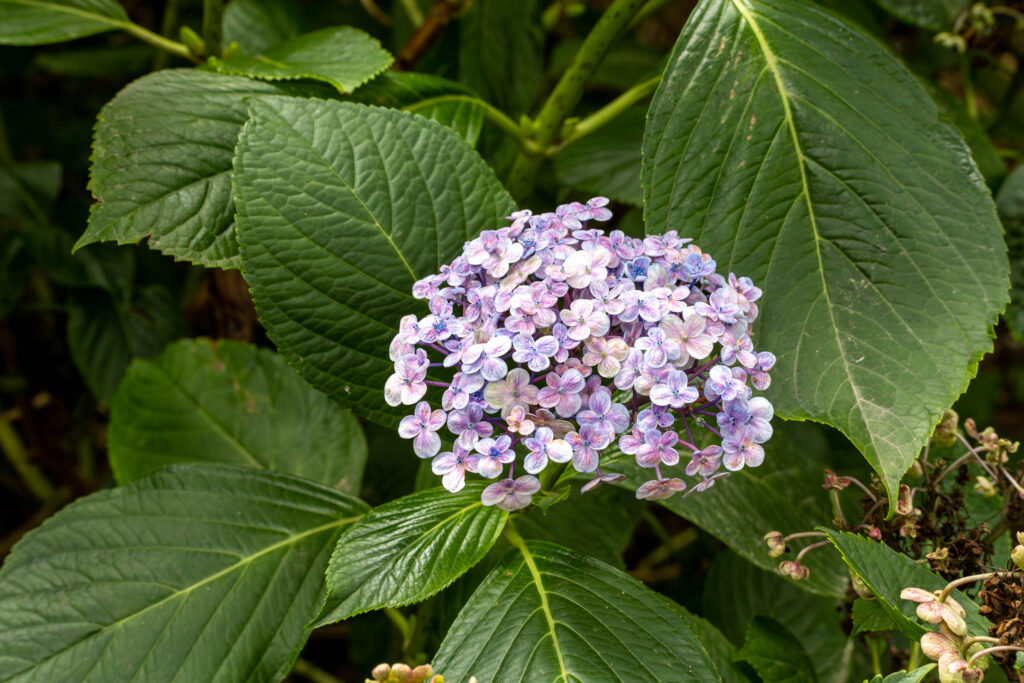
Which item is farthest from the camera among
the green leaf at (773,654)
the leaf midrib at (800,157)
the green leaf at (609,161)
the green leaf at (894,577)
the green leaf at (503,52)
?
the green leaf at (503,52)

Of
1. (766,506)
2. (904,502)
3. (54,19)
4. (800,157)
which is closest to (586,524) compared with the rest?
(766,506)

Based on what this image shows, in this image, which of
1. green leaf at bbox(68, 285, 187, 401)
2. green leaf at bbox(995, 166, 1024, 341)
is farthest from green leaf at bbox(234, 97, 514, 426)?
green leaf at bbox(995, 166, 1024, 341)

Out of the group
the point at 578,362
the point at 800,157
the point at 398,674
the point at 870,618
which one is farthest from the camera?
the point at 800,157

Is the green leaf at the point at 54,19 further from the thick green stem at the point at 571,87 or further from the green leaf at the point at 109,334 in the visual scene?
the thick green stem at the point at 571,87

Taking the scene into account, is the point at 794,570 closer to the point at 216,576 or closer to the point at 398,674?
the point at 398,674

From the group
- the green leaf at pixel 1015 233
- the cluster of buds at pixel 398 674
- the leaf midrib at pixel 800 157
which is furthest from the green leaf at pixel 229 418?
the green leaf at pixel 1015 233

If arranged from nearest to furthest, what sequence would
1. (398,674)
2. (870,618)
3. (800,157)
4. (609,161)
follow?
1. (398,674)
2. (870,618)
3. (800,157)
4. (609,161)

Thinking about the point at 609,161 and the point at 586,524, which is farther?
the point at 609,161
